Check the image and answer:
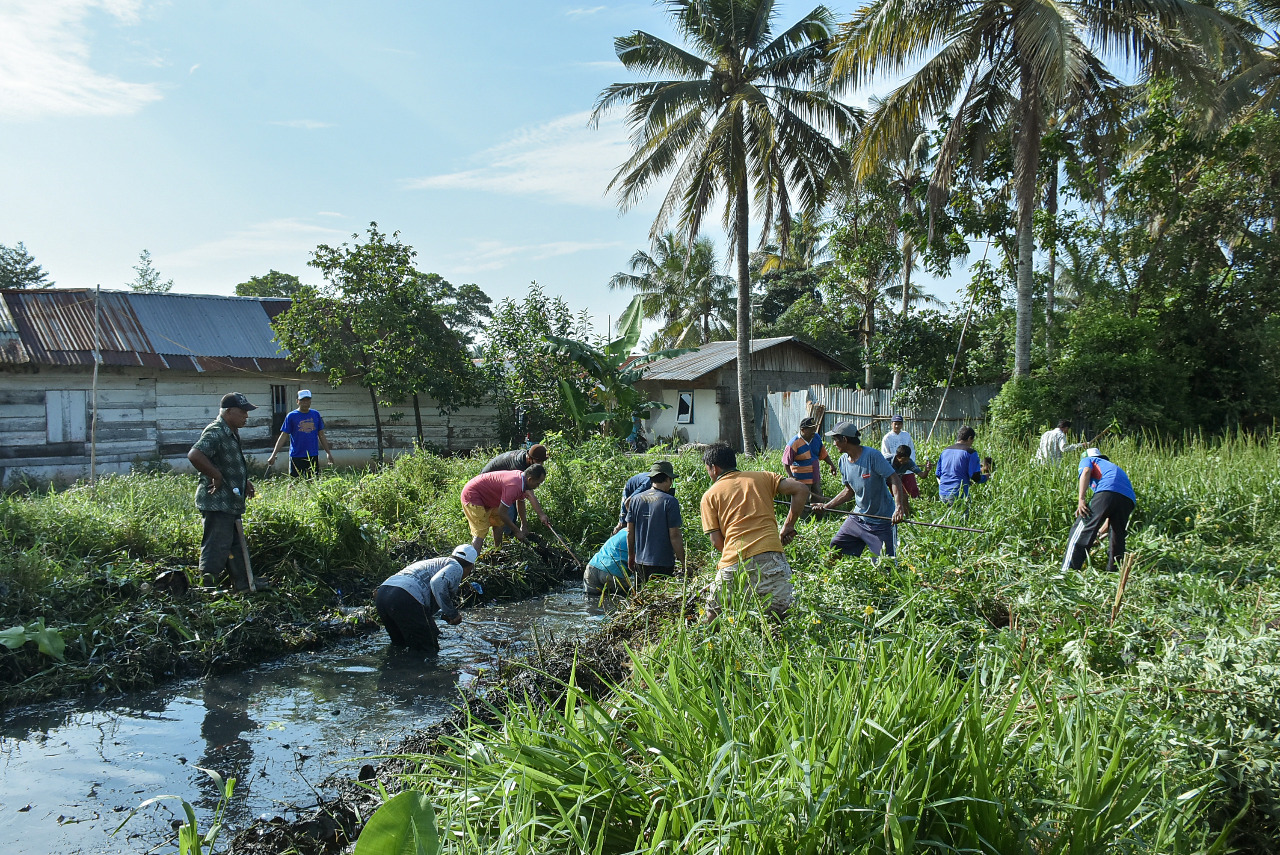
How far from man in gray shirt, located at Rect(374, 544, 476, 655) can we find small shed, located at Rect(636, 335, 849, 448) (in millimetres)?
17154

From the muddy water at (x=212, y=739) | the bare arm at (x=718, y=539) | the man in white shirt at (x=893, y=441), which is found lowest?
the muddy water at (x=212, y=739)

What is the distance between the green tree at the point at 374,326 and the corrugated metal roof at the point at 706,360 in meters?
9.49

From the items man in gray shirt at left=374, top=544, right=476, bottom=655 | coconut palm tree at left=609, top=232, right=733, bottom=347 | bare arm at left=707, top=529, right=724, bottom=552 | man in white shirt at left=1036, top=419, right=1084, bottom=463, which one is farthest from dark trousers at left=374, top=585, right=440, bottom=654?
coconut palm tree at left=609, top=232, right=733, bottom=347

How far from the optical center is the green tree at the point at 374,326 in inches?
659

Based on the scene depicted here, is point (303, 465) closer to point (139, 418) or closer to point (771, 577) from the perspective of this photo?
point (139, 418)

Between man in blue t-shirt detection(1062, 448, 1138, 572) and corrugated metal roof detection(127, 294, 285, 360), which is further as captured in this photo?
corrugated metal roof detection(127, 294, 285, 360)

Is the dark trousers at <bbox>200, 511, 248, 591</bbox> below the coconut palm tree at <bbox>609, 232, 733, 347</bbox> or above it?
below

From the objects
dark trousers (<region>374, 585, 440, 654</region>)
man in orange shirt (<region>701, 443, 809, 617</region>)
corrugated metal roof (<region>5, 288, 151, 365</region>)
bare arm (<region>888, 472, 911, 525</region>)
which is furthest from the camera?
corrugated metal roof (<region>5, 288, 151, 365</region>)

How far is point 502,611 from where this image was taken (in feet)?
27.9

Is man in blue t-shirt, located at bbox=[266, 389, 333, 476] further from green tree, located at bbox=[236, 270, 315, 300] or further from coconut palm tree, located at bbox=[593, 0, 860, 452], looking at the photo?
green tree, located at bbox=[236, 270, 315, 300]

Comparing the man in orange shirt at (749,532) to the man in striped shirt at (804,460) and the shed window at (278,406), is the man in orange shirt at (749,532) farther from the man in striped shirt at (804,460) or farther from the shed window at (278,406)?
the shed window at (278,406)

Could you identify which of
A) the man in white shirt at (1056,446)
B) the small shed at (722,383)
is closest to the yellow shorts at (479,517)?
the man in white shirt at (1056,446)

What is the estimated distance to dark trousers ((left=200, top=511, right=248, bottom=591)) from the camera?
23.3ft

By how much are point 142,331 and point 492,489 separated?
469 inches
